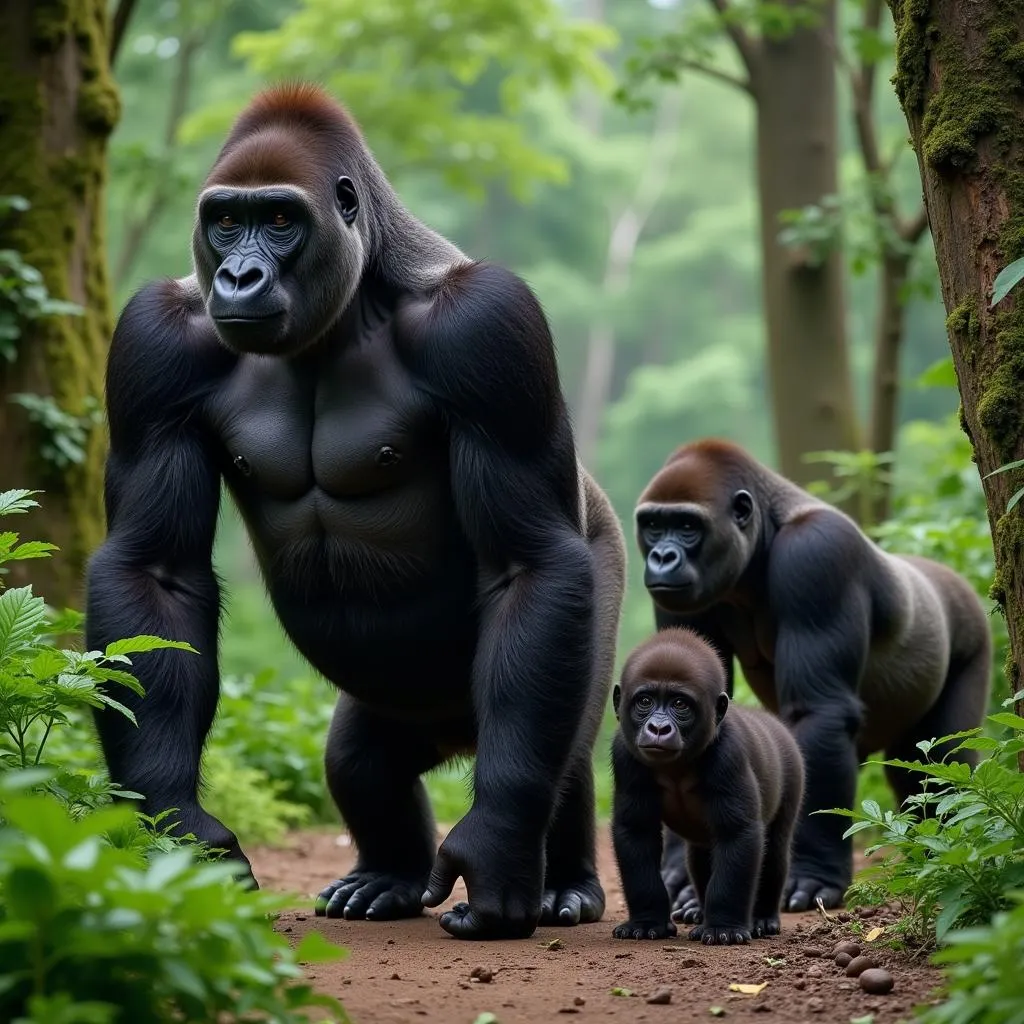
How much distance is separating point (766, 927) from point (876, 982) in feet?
4.36

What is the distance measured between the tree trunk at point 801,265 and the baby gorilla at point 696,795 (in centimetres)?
549

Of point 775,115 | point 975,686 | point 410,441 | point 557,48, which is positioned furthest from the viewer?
point 557,48

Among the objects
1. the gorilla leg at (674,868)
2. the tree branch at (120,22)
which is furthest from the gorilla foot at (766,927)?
the tree branch at (120,22)

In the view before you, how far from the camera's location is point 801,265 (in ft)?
32.8

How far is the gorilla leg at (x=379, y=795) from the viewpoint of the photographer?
15.8 ft

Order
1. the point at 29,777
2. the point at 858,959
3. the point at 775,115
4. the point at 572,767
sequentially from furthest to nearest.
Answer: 1. the point at 775,115
2. the point at 572,767
3. the point at 858,959
4. the point at 29,777

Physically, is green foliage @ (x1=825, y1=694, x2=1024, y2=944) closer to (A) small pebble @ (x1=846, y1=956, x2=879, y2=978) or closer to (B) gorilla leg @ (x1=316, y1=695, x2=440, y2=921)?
(A) small pebble @ (x1=846, y1=956, x2=879, y2=978)

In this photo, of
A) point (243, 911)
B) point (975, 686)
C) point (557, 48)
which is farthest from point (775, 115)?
point (243, 911)

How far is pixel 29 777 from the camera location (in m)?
2.16

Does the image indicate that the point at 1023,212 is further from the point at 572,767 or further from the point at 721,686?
the point at 572,767

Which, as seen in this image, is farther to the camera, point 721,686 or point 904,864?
point 721,686

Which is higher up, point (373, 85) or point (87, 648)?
point (373, 85)

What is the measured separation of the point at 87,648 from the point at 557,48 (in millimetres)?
10336

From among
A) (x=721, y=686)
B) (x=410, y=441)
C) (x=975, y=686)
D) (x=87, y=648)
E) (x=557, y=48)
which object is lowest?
(x=975, y=686)
